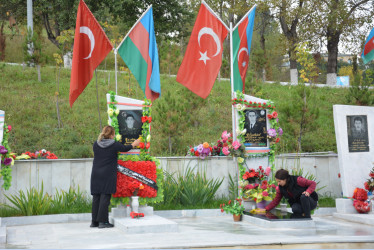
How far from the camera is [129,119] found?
9.25m

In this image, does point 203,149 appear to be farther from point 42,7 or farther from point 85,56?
point 42,7

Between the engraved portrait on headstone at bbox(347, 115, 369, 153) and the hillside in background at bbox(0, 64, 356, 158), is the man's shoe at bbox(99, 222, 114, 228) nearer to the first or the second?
the engraved portrait on headstone at bbox(347, 115, 369, 153)

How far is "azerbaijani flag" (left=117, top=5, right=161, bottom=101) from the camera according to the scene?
10.4 m

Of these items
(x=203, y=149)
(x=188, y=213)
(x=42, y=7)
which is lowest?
(x=188, y=213)

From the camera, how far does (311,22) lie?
91.8 feet

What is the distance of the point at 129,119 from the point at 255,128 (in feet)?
8.87

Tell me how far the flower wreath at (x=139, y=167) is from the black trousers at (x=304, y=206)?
2.62 metres

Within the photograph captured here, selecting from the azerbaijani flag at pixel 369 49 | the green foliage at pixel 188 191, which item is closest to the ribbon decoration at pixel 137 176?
the green foliage at pixel 188 191

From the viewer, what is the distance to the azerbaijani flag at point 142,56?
34.2 feet

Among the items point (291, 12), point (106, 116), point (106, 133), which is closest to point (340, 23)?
point (291, 12)

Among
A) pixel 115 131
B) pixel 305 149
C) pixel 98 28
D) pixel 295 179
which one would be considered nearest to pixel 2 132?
pixel 115 131

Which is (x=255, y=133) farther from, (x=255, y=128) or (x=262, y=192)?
(x=262, y=192)

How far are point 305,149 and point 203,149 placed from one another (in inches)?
325

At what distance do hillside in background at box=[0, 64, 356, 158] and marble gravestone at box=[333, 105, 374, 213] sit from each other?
4.57 meters
